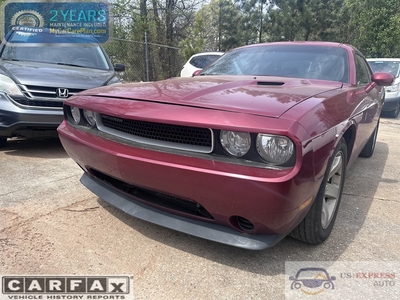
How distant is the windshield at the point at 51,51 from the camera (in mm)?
4523

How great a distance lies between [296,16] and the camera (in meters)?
20.8

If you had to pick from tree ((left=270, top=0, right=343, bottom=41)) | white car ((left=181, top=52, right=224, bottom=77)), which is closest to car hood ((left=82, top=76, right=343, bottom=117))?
white car ((left=181, top=52, right=224, bottom=77))

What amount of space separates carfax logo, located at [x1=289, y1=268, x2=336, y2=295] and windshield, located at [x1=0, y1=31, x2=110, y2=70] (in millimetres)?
4248

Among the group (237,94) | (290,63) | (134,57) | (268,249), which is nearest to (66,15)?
(134,57)

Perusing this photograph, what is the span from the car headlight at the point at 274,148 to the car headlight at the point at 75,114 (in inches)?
57.8

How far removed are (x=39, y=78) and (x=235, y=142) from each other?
312 cm

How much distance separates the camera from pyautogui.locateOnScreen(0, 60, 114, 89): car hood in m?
3.70

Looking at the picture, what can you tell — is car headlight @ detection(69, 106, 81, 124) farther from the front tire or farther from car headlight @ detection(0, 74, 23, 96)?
the front tire

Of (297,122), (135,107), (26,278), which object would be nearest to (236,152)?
(297,122)

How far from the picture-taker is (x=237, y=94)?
1871mm

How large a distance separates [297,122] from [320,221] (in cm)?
74

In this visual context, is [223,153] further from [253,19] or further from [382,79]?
[253,19]

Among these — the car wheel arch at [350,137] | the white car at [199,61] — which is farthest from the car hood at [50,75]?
the white car at [199,61]

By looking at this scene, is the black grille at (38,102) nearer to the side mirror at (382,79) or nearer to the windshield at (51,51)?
the windshield at (51,51)
